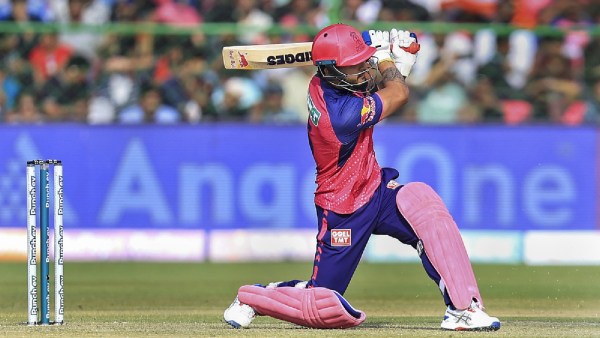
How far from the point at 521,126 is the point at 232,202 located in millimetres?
3144

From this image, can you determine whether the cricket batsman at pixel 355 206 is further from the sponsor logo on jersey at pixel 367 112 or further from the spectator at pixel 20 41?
the spectator at pixel 20 41

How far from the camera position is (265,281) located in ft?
38.3

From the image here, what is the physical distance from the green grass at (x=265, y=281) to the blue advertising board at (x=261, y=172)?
0.57 metres

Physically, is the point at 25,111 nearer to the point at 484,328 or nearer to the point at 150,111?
the point at 150,111

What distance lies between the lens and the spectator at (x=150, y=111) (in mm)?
14188

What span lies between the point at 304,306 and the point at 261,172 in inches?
274

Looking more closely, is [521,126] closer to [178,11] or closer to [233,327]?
[178,11]

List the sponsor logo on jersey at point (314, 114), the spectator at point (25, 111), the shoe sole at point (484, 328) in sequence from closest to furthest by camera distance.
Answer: the shoe sole at point (484, 328), the sponsor logo on jersey at point (314, 114), the spectator at point (25, 111)

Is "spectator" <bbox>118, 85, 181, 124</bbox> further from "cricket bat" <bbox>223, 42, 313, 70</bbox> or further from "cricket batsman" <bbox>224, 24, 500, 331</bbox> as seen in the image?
"cricket batsman" <bbox>224, 24, 500, 331</bbox>

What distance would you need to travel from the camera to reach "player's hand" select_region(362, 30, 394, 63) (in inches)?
291

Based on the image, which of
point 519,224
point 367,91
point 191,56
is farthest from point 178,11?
point 367,91

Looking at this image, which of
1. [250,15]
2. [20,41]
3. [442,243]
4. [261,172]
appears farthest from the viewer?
[250,15]

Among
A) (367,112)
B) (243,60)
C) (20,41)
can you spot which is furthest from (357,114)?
(20,41)

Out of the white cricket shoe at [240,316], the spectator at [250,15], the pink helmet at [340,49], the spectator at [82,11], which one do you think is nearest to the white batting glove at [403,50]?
the pink helmet at [340,49]
